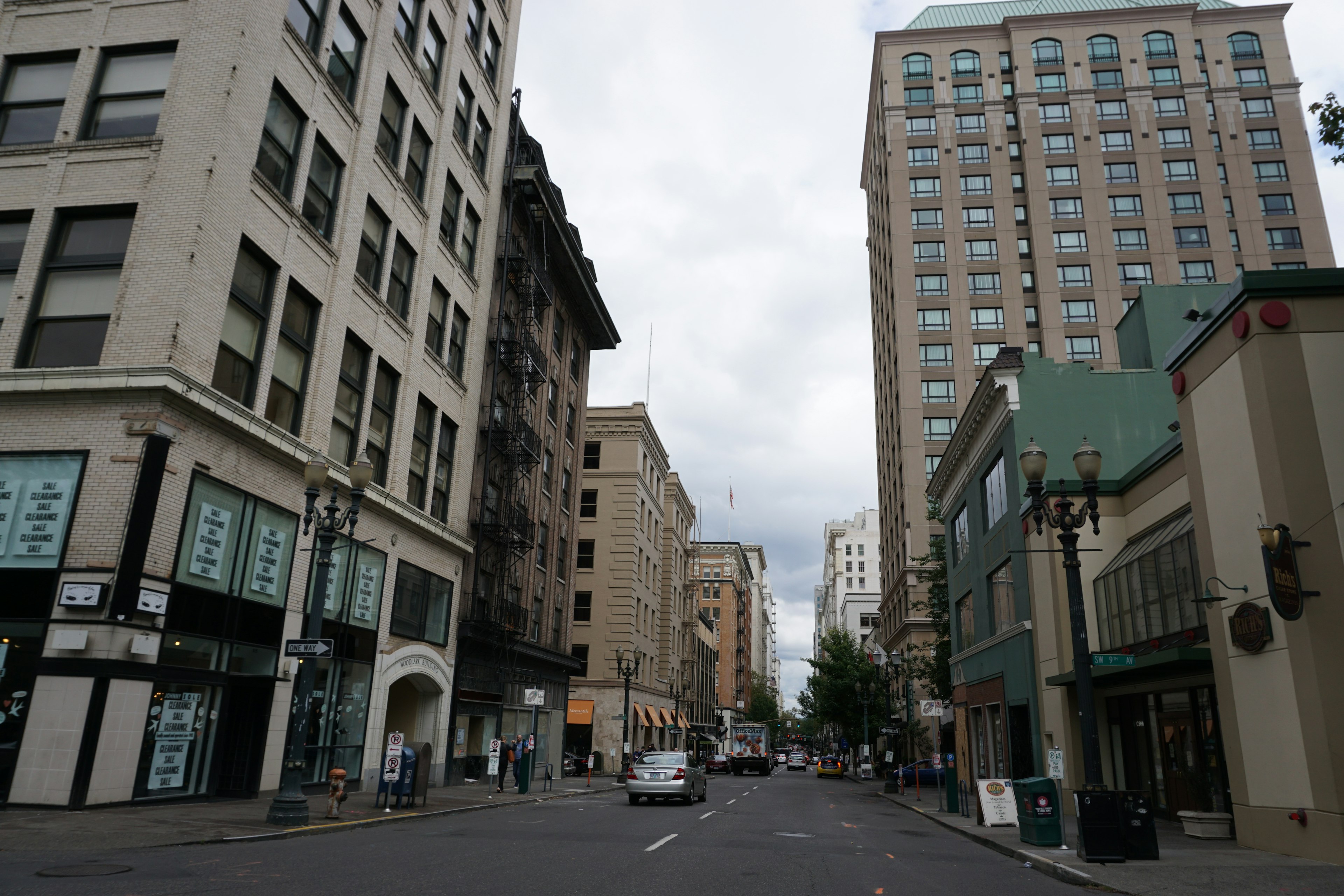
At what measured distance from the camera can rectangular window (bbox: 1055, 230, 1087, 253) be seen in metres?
65.8

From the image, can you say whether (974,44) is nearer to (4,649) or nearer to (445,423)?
(445,423)

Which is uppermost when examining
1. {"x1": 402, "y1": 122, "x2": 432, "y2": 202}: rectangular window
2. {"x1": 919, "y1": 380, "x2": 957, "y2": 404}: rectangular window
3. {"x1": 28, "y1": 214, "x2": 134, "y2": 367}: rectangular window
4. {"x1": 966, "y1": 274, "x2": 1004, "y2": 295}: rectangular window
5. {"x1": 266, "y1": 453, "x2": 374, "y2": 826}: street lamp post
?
{"x1": 966, "y1": 274, "x2": 1004, "y2": 295}: rectangular window

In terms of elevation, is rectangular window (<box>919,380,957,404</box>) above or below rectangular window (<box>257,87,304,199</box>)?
above

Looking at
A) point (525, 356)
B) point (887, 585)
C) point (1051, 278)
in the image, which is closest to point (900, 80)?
point (1051, 278)

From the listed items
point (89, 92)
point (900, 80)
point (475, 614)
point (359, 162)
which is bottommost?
point (475, 614)

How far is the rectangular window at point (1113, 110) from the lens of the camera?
68.9 meters

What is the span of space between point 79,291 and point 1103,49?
77.1m

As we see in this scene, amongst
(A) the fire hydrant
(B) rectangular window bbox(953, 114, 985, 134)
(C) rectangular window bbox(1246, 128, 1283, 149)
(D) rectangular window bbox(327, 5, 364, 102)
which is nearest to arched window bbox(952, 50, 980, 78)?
(B) rectangular window bbox(953, 114, 985, 134)

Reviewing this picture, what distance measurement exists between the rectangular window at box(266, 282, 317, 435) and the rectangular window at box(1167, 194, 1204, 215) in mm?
66109

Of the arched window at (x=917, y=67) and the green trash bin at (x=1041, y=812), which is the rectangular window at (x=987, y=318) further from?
the green trash bin at (x=1041, y=812)

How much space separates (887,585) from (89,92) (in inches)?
2662

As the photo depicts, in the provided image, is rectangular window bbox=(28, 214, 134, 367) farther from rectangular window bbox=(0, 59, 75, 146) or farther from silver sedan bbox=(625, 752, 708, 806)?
silver sedan bbox=(625, 752, 708, 806)

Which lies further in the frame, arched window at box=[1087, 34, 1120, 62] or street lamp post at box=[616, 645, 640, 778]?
arched window at box=[1087, 34, 1120, 62]

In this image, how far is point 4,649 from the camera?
47.0 ft
